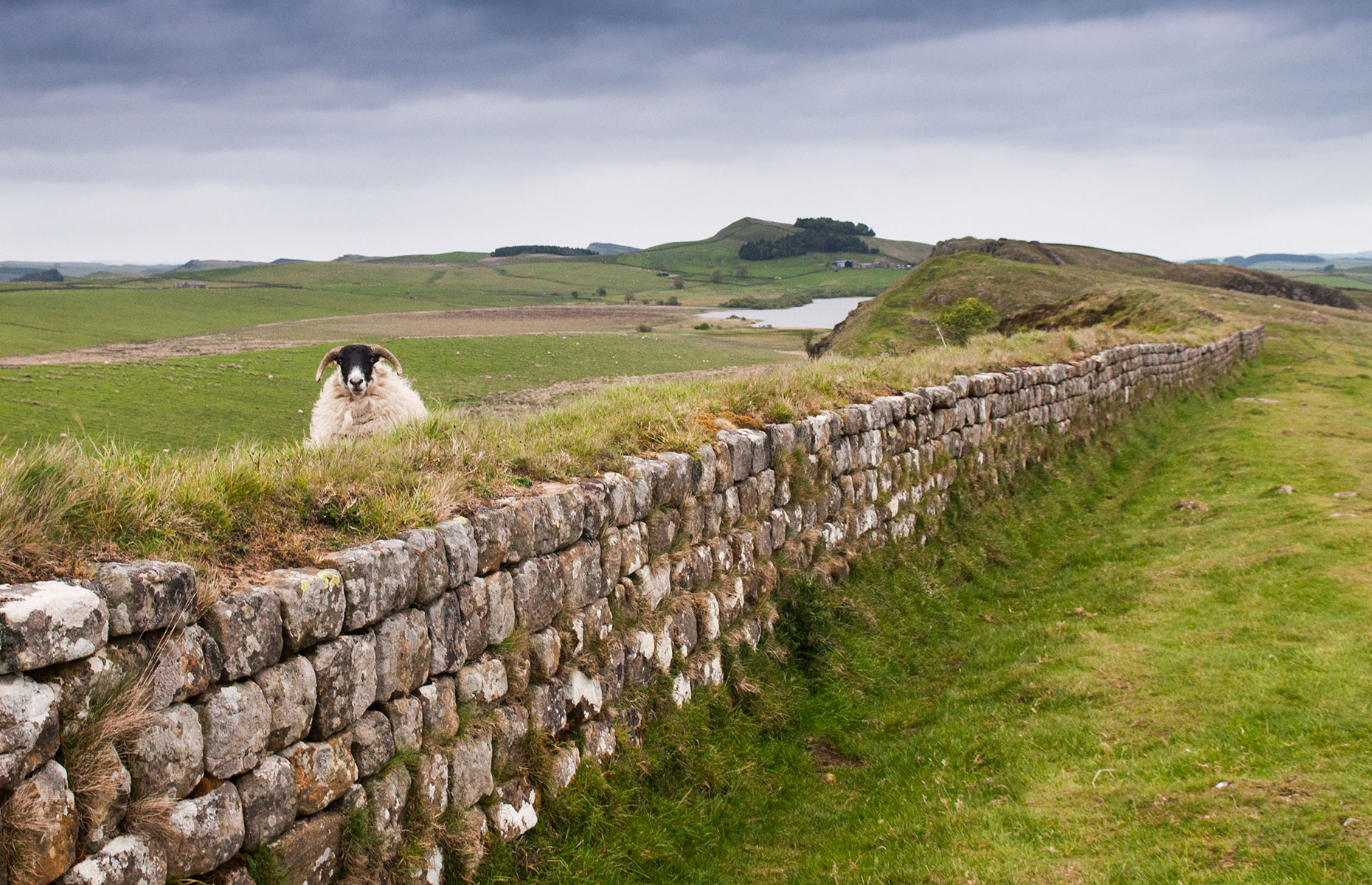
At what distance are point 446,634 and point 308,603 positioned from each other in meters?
0.99

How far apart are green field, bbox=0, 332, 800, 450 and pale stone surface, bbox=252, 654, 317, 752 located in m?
3.81

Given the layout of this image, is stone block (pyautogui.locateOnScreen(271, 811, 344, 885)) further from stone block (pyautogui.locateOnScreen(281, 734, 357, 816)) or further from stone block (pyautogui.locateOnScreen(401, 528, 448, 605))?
stone block (pyautogui.locateOnScreen(401, 528, 448, 605))

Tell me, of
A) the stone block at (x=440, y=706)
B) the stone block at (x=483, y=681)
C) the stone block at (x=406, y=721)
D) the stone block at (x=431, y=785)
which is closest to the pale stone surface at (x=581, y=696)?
the stone block at (x=483, y=681)

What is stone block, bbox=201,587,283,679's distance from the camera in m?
3.66

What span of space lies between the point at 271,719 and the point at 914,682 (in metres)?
5.96

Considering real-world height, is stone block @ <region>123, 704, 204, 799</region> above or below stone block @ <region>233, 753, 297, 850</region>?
above

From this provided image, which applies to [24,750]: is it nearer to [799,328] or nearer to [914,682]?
[914,682]

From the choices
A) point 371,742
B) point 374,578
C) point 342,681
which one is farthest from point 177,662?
point 371,742

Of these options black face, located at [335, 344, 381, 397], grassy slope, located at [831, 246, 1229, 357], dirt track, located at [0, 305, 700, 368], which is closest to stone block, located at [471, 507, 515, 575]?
black face, located at [335, 344, 381, 397]

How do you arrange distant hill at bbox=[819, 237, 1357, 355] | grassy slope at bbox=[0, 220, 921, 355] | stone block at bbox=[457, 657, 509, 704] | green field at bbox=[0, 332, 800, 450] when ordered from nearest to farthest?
stone block at bbox=[457, 657, 509, 704] → green field at bbox=[0, 332, 800, 450] → distant hill at bbox=[819, 237, 1357, 355] → grassy slope at bbox=[0, 220, 921, 355]

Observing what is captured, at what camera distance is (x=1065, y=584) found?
424 inches

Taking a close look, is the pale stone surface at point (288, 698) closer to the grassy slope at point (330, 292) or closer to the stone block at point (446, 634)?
the stone block at point (446, 634)

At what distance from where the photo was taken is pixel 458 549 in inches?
194

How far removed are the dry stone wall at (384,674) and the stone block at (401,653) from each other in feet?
0.04
